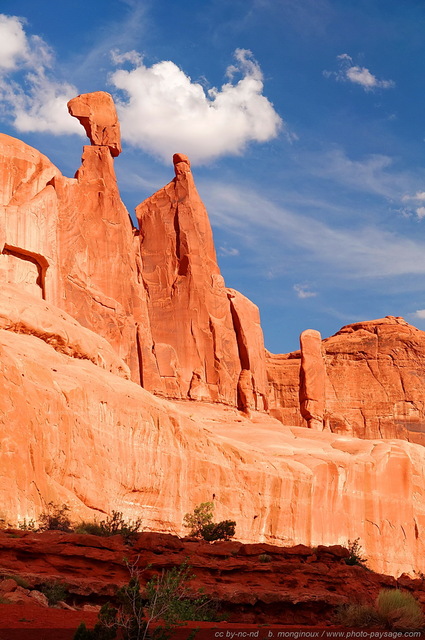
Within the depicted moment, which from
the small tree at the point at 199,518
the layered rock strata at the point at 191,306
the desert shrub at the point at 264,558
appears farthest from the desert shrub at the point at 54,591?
the layered rock strata at the point at 191,306

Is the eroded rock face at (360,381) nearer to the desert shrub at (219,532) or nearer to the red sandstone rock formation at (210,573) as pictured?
the desert shrub at (219,532)

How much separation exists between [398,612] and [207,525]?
47.5 feet

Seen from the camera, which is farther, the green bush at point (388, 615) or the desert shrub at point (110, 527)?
the desert shrub at point (110, 527)

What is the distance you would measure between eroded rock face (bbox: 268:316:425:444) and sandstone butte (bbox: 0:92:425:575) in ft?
0.44

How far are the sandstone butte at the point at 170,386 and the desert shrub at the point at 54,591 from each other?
7.14 metres

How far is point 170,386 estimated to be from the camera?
5778 centimetres

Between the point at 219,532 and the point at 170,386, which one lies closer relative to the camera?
the point at 219,532

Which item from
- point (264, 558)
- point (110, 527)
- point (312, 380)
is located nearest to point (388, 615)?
point (264, 558)

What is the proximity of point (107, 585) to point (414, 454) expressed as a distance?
123ft

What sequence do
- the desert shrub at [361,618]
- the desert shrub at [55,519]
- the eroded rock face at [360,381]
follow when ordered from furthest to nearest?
the eroded rock face at [360,381] < the desert shrub at [55,519] < the desert shrub at [361,618]

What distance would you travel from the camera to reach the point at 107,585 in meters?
17.2

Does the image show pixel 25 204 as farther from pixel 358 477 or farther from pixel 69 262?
pixel 358 477

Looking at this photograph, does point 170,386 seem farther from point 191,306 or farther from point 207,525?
point 207,525

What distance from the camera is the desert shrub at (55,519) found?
23.9 m
